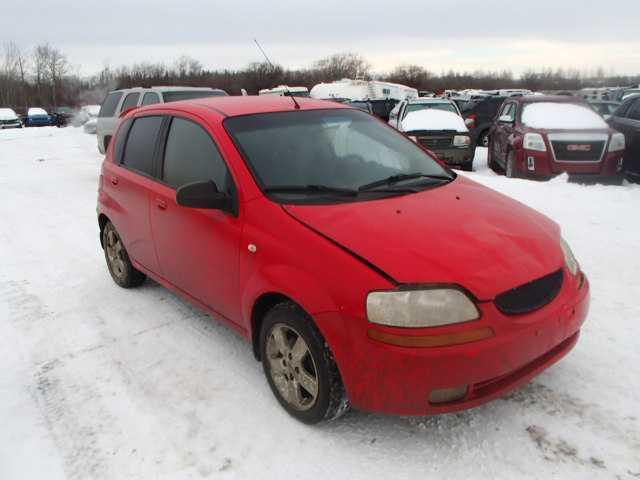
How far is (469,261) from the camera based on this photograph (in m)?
2.56

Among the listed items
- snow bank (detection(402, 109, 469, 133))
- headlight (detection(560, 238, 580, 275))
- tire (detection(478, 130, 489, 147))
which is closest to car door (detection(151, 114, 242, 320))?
headlight (detection(560, 238, 580, 275))

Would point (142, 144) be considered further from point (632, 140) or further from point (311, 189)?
point (632, 140)

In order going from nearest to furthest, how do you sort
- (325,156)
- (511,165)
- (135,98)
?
(325,156) → (511,165) → (135,98)

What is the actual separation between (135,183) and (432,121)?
30.8ft

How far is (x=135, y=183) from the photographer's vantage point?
4355mm

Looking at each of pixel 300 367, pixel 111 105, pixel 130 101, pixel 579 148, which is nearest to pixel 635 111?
pixel 579 148

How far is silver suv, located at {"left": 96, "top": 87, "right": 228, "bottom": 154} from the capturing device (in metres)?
11.4

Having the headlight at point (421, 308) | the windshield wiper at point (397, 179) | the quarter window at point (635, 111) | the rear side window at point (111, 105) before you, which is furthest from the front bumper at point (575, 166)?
the rear side window at point (111, 105)

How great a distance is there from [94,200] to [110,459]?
24.2ft

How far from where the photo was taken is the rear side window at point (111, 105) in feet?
43.0

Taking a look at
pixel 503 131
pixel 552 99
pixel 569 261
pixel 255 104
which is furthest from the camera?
pixel 503 131

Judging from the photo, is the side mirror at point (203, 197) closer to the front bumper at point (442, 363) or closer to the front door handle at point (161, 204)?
the front door handle at point (161, 204)

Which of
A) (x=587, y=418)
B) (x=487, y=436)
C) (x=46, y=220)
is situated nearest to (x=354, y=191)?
(x=487, y=436)

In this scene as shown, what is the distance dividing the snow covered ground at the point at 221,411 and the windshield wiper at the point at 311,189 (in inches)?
48.0
